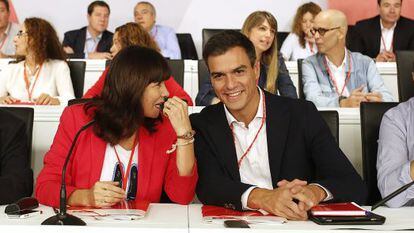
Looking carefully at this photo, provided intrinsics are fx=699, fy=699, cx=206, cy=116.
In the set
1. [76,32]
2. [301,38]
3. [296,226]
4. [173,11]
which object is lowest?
[296,226]

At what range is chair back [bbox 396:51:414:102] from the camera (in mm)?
3432

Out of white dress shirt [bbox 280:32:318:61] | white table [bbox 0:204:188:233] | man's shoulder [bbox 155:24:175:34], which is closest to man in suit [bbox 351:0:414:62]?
white dress shirt [bbox 280:32:318:61]

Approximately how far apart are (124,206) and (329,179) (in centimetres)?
70

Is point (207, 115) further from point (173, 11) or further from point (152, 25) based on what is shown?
point (173, 11)

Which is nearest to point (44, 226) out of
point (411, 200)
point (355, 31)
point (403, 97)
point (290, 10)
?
point (411, 200)

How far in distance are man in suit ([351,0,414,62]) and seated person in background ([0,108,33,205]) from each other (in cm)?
463

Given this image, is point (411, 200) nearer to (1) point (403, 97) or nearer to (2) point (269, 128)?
(2) point (269, 128)

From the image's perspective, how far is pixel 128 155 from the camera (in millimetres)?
2469

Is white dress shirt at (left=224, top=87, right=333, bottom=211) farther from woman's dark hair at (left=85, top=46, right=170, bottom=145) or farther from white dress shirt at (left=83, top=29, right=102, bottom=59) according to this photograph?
white dress shirt at (left=83, top=29, right=102, bottom=59)

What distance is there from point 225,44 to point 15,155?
0.85 meters

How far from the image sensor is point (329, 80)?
4355 mm

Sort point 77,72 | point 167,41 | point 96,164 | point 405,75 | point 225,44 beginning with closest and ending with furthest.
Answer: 1. point 96,164
2. point 225,44
3. point 405,75
4. point 77,72
5. point 167,41

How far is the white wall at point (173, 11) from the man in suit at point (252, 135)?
529 centimetres

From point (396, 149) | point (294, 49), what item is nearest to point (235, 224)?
point (396, 149)
